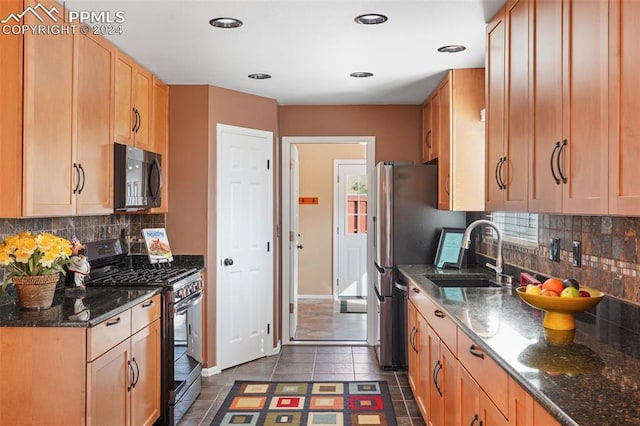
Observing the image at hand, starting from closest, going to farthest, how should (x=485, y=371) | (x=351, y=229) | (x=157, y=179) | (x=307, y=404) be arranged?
(x=485, y=371) → (x=307, y=404) → (x=157, y=179) → (x=351, y=229)

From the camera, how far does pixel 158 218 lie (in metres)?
4.29

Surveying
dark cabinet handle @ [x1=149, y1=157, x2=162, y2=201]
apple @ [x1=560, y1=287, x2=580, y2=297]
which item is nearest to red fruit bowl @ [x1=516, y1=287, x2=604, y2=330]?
apple @ [x1=560, y1=287, x2=580, y2=297]

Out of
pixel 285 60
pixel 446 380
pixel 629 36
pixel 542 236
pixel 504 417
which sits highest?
pixel 285 60

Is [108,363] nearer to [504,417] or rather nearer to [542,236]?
[504,417]

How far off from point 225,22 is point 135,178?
127 centimetres

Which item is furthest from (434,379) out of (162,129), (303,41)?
(162,129)

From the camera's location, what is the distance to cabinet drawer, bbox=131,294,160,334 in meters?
2.79

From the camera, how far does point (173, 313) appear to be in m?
3.27

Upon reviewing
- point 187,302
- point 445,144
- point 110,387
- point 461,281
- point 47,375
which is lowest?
point 110,387

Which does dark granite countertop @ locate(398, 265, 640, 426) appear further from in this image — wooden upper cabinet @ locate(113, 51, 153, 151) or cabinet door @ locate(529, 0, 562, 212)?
wooden upper cabinet @ locate(113, 51, 153, 151)

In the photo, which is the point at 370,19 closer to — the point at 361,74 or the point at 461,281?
the point at 361,74

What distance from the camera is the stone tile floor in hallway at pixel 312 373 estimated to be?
3.49 meters

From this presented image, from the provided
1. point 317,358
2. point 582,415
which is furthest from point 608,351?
point 317,358

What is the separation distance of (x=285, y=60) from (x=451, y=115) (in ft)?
4.13
